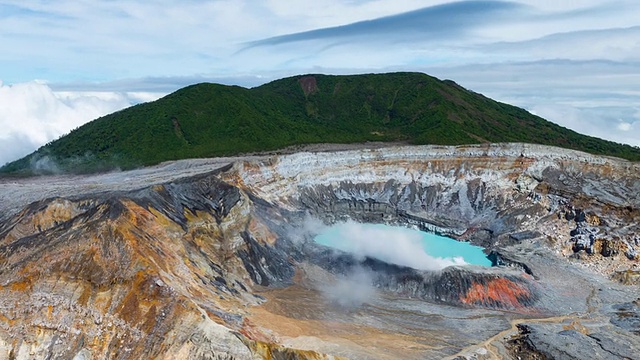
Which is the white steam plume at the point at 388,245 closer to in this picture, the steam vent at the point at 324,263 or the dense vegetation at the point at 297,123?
the steam vent at the point at 324,263

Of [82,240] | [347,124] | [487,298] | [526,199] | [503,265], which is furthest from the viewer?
[347,124]

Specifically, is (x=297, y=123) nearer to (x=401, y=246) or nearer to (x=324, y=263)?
(x=401, y=246)

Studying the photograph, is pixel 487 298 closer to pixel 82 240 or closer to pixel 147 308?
pixel 147 308

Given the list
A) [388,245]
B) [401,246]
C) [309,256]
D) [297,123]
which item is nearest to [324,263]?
[309,256]

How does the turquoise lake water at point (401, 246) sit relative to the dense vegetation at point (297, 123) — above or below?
below

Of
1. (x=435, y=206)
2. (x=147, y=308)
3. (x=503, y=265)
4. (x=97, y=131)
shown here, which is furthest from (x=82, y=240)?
(x=97, y=131)

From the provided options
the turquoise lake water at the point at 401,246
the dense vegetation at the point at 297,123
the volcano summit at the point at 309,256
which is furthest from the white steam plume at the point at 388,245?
the dense vegetation at the point at 297,123
